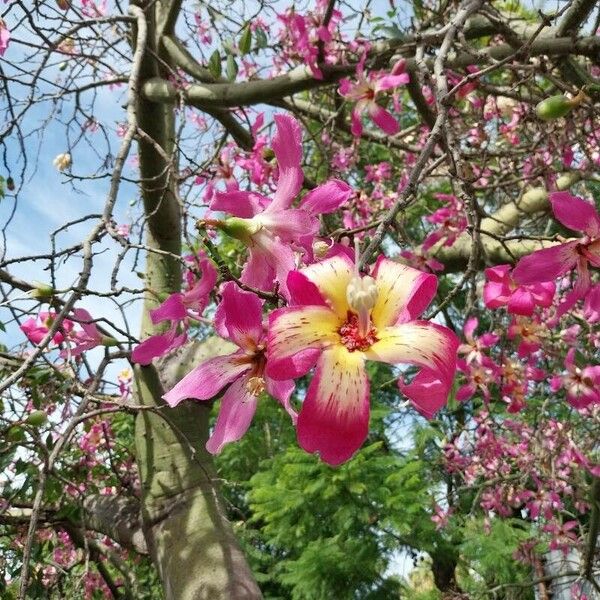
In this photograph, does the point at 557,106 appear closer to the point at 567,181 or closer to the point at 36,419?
the point at 36,419

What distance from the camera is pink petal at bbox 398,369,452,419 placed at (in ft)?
1.85

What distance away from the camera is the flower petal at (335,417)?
52 cm

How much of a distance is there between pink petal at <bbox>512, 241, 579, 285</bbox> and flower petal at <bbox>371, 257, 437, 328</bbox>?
253 mm

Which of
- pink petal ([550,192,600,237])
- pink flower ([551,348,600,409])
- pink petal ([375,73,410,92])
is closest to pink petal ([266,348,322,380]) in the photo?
pink petal ([550,192,600,237])

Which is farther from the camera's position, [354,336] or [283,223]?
[283,223]

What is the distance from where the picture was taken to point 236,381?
744 millimetres

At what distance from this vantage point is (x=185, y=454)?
2248 mm

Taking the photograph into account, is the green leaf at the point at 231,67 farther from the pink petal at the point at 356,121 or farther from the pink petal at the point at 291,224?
the pink petal at the point at 291,224

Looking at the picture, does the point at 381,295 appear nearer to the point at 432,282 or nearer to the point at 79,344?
the point at 432,282

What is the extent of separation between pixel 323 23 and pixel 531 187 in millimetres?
1708

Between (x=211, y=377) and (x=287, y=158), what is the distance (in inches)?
10.2

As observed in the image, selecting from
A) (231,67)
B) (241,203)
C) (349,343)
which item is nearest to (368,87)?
(231,67)

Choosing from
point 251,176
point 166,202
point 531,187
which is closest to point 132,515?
point 166,202

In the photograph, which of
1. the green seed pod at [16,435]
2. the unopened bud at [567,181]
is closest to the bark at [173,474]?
the green seed pod at [16,435]
